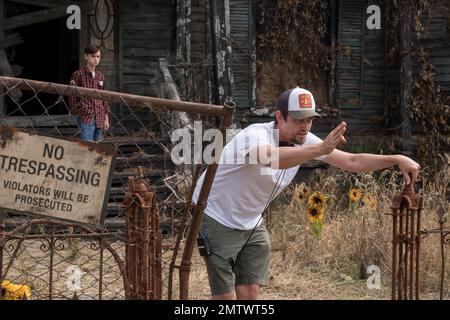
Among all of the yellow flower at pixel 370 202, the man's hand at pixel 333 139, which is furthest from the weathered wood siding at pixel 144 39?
the man's hand at pixel 333 139

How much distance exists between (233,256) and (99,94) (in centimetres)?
148

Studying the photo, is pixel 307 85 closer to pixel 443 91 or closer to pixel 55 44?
pixel 443 91

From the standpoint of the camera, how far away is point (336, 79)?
1309 centimetres

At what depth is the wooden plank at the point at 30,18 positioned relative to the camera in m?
11.4

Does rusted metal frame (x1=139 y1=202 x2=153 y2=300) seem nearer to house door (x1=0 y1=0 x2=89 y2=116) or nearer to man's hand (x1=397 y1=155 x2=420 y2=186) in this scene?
man's hand (x1=397 y1=155 x2=420 y2=186)

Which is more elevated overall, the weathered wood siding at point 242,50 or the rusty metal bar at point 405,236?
the weathered wood siding at point 242,50

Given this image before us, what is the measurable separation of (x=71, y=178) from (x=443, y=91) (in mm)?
9491

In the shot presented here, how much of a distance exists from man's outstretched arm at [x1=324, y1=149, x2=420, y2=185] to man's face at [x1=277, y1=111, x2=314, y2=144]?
0.45 meters

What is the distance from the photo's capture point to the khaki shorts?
5.11 m

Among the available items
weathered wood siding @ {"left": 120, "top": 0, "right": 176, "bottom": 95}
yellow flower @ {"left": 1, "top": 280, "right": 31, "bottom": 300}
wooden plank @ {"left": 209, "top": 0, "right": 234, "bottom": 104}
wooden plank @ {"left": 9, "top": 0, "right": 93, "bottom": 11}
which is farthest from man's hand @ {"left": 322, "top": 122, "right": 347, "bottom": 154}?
weathered wood siding @ {"left": 120, "top": 0, "right": 176, "bottom": 95}

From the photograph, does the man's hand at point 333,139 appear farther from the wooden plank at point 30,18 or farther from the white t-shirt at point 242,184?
the wooden plank at point 30,18

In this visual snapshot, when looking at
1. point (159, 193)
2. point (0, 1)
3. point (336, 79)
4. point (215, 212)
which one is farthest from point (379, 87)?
point (215, 212)

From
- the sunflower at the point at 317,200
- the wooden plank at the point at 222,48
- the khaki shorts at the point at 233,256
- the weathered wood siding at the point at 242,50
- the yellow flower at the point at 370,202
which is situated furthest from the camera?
the weathered wood siding at the point at 242,50

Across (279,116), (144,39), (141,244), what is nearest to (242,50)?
(144,39)
